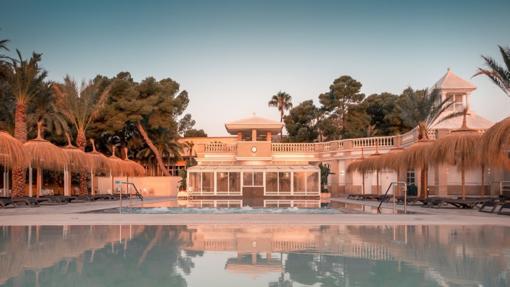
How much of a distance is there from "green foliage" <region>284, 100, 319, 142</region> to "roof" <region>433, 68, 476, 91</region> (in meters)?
14.7

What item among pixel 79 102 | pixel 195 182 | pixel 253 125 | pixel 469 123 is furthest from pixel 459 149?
pixel 79 102

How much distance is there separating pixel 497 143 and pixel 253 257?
12.2 m

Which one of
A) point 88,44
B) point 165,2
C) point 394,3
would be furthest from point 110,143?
point 394,3

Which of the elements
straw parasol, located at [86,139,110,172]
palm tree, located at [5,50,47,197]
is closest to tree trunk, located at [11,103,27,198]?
palm tree, located at [5,50,47,197]

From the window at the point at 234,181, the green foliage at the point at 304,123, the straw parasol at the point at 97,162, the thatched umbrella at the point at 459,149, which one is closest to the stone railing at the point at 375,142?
the window at the point at 234,181

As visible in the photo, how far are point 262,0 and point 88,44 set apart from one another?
9826 mm

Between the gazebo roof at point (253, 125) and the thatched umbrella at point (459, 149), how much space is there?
15.2 meters

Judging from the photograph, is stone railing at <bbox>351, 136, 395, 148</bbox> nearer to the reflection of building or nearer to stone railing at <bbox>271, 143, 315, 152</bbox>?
the reflection of building

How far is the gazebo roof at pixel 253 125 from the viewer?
34844 mm

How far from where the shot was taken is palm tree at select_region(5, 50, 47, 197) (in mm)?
23984

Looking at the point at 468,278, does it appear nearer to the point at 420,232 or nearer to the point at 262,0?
the point at 420,232

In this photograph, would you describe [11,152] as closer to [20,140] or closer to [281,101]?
[20,140]

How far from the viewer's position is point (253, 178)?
31.8 meters

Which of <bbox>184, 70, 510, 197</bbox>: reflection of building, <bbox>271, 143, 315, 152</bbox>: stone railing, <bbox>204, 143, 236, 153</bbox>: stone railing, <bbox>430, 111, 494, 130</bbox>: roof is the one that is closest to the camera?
<bbox>184, 70, 510, 197</bbox>: reflection of building
